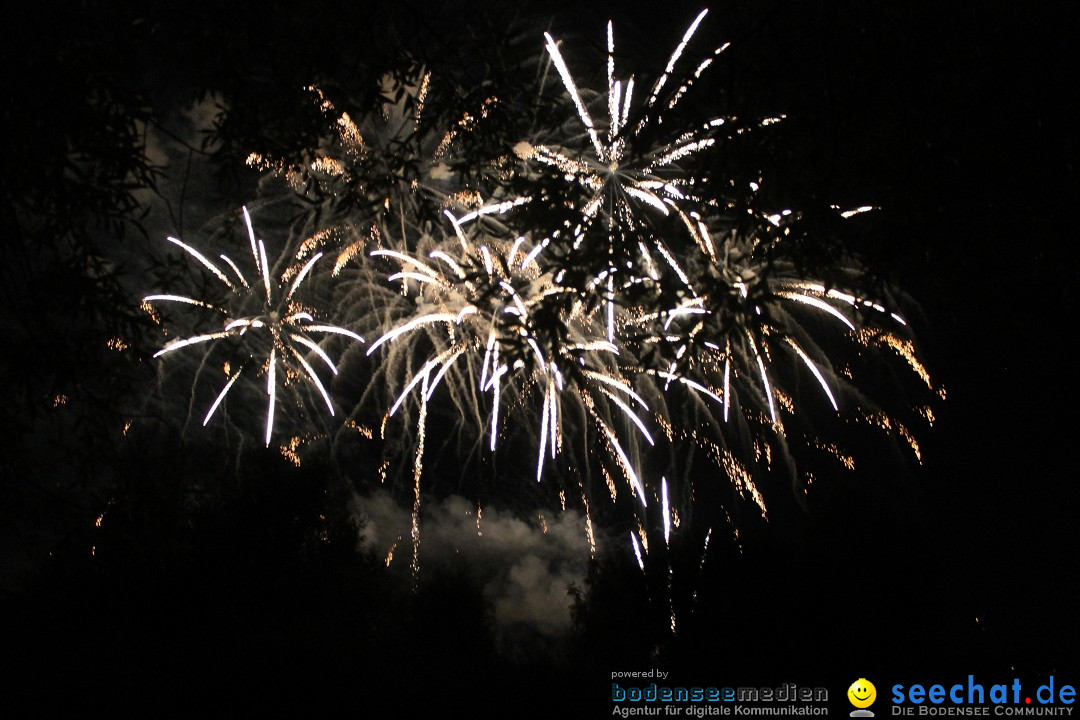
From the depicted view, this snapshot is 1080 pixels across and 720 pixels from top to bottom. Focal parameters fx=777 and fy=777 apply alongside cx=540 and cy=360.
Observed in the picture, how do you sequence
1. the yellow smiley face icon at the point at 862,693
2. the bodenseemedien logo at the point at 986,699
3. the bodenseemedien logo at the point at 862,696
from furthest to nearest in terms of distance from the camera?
the yellow smiley face icon at the point at 862,693 → the bodenseemedien logo at the point at 862,696 → the bodenseemedien logo at the point at 986,699

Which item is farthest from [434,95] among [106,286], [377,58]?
[106,286]

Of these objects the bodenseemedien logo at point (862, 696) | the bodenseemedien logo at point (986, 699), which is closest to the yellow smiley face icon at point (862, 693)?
the bodenseemedien logo at point (862, 696)

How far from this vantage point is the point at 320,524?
18453 mm

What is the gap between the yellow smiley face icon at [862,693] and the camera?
11.4 meters

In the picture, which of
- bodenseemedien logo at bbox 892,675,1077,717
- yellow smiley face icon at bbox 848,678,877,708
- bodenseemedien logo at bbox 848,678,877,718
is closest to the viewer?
bodenseemedien logo at bbox 892,675,1077,717

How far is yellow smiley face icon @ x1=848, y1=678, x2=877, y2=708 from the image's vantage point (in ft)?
37.4

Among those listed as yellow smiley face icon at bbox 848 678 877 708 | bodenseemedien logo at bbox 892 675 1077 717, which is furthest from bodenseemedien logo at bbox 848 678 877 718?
bodenseemedien logo at bbox 892 675 1077 717

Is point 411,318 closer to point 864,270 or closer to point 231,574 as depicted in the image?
point 864,270

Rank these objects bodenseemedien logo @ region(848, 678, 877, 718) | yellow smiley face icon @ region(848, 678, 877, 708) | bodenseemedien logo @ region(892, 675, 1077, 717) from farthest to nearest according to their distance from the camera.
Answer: yellow smiley face icon @ region(848, 678, 877, 708), bodenseemedien logo @ region(848, 678, 877, 718), bodenseemedien logo @ region(892, 675, 1077, 717)

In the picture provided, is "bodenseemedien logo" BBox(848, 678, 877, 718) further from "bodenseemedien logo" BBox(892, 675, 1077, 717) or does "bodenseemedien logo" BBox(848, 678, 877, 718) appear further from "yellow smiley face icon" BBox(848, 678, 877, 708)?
"bodenseemedien logo" BBox(892, 675, 1077, 717)

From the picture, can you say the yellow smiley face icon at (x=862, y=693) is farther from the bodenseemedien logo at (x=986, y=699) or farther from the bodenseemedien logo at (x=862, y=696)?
the bodenseemedien logo at (x=986, y=699)

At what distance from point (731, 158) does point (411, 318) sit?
21.3 ft

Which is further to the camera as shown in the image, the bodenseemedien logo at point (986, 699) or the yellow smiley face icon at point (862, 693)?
the yellow smiley face icon at point (862, 693)

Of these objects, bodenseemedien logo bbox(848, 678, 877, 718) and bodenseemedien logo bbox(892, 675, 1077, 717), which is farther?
bodenseemedien logo bbox(848, 678, 877, 718)
